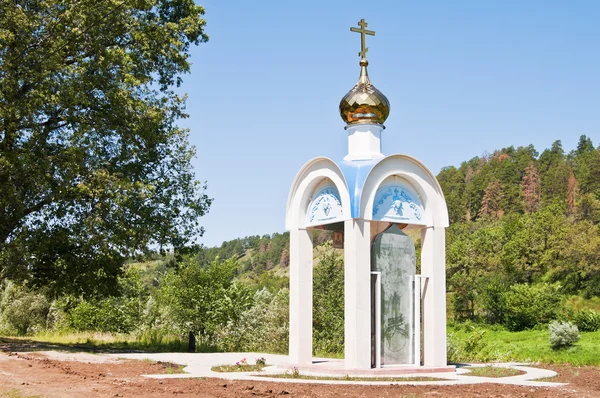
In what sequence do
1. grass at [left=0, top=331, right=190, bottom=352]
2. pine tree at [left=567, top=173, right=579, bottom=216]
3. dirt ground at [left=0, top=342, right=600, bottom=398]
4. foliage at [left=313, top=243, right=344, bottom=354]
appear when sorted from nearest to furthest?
dirt ground at [left=0, top=342, right=600, bottom=398] → foliage at [left=313, top=243, right=344, bottom=354] → grass at [left=0, top=331, right=190, bottom=352] → pine tree at [left=567, top=173, right=579, bottom=216]

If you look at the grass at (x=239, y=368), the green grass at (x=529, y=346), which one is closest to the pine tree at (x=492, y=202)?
the green grass at (x=529, y=346)

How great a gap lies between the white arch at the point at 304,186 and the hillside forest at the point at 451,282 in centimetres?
583

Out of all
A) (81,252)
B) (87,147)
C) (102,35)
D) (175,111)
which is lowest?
(81,252)

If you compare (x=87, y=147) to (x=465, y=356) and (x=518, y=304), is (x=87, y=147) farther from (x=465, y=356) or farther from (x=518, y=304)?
(x=518, y=304)

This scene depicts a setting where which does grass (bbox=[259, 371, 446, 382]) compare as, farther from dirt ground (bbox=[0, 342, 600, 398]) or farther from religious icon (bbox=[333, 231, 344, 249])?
religious icon (bbox=[333, 231, 344, 249])

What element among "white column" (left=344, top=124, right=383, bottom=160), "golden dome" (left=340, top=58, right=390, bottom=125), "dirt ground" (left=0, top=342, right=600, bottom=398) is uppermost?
"golden dome" (left=340, top=58, right=390, bottom=125)

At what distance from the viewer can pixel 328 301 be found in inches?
786

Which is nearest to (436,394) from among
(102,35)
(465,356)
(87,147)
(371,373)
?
(371,373)

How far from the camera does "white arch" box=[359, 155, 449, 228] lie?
1229cm

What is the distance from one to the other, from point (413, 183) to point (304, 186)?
6.94ft

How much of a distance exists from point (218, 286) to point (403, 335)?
9718 mm

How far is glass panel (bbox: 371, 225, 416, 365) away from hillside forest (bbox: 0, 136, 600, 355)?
5.67m

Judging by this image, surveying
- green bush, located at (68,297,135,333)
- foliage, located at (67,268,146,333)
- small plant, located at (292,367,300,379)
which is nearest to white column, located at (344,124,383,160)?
small plant, located at (292,367,300,379)

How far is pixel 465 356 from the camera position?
57.7 feet
